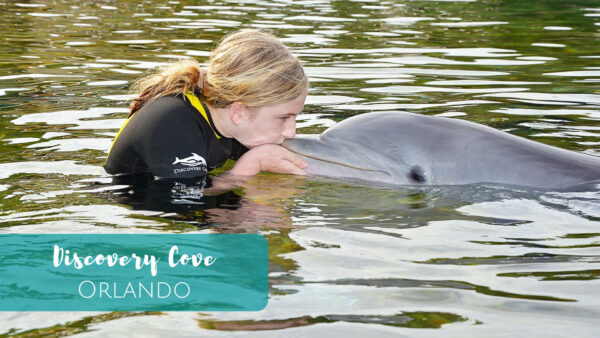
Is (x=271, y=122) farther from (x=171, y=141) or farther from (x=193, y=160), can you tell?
(x=171, y=141)

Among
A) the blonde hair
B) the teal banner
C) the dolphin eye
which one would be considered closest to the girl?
the blonde hair

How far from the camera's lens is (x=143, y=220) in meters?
5.32

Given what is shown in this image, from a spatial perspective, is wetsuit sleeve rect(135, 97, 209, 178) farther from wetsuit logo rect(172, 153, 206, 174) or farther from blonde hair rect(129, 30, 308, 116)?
blonde hair rect(129, 30, 308, 116)

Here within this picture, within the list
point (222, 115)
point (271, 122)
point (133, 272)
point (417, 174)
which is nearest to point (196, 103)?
point (222, 115)

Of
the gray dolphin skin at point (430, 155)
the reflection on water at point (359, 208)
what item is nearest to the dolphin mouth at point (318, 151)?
the gray dolphin skin at point (430, 155)

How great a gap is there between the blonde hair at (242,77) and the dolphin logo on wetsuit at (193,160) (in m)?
0.43

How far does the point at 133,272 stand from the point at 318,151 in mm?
2379

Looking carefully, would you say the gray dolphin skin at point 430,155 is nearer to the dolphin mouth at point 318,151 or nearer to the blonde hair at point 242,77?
the dolphin mouth at point 318,151

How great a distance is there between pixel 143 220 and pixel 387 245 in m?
1.46

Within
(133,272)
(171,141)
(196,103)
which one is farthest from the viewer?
(196,103)

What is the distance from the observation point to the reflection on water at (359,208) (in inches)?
148

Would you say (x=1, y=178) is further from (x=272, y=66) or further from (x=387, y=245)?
(x=387, y=245)

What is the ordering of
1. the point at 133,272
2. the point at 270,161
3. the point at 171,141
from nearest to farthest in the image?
the point at 133,272 < the point at 171,141 < the point at 270,161

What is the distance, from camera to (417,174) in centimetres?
638
